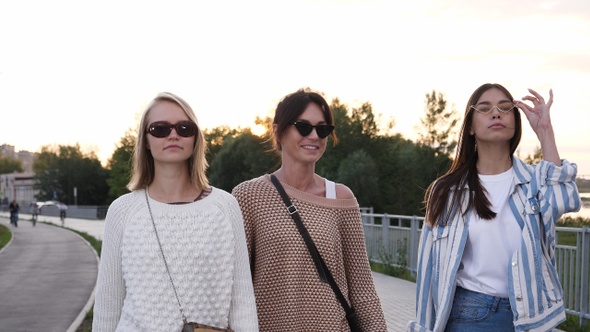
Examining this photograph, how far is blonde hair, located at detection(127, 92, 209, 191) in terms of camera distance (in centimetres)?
328

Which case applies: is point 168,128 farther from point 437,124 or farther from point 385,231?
point 437,124

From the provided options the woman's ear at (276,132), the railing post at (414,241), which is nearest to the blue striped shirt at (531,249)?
the woman's ear at (276,132)

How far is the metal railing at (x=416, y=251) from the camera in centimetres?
1012

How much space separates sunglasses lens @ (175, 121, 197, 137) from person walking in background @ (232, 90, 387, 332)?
0.61m

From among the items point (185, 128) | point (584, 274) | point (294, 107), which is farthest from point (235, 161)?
point (185, 128)

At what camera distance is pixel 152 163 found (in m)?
3.35

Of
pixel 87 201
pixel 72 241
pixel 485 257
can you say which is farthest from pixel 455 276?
pixel 87 201

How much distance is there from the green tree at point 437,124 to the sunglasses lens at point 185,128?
60.9 m

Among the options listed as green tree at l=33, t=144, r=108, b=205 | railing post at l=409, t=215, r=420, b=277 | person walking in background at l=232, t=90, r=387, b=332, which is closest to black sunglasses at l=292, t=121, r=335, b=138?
person walking in background at l=232, t=90, r=387, b=332

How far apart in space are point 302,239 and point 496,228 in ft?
2.90

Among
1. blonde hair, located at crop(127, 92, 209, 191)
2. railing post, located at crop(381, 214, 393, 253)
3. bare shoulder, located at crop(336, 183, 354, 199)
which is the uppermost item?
blonde hair, located at crop(127, 92, 209, 191)

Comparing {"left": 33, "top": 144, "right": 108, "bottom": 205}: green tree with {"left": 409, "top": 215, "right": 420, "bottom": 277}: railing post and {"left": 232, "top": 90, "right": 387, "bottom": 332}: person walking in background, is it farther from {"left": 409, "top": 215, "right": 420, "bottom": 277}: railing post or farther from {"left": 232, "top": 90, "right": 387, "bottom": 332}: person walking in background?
{"left": 232, "top": 90, "right": 387, "bottom": 332}: person walking in background

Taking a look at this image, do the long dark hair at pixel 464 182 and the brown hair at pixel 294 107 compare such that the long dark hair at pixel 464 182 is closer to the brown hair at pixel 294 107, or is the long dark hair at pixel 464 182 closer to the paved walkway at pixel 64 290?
the brown hair at pixel 294 107

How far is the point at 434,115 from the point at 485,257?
6084cm
